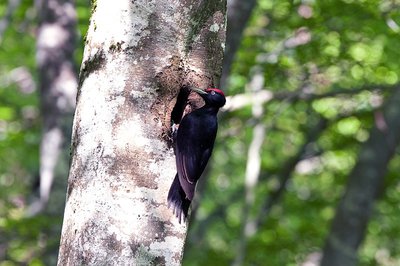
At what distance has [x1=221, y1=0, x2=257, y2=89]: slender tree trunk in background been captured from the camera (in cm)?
543

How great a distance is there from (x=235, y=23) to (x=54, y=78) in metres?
2.23

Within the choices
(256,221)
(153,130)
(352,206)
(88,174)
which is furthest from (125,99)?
(256,221)

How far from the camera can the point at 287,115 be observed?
35.2ft

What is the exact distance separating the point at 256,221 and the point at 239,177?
851cm

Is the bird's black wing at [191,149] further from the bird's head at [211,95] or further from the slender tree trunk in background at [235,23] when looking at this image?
the slender tree trunk in background at [235,23]

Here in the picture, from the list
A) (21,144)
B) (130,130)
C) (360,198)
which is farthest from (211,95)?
(21,144)

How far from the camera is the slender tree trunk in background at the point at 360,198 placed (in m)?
7.85

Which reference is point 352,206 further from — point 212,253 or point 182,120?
point 182,120

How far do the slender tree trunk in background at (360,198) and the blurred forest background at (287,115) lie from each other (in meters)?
0.01

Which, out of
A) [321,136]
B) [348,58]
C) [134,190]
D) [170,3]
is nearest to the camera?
[134,190]

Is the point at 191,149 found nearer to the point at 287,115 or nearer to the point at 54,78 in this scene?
the point at 54,78

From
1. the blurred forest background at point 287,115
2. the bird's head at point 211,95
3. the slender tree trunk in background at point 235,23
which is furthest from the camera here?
the blurred forest background at point 287,115

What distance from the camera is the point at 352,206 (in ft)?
26.2

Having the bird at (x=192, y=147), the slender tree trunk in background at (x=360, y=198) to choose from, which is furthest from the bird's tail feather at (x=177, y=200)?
the slender tree trunk in background at (x=360, y=198)
